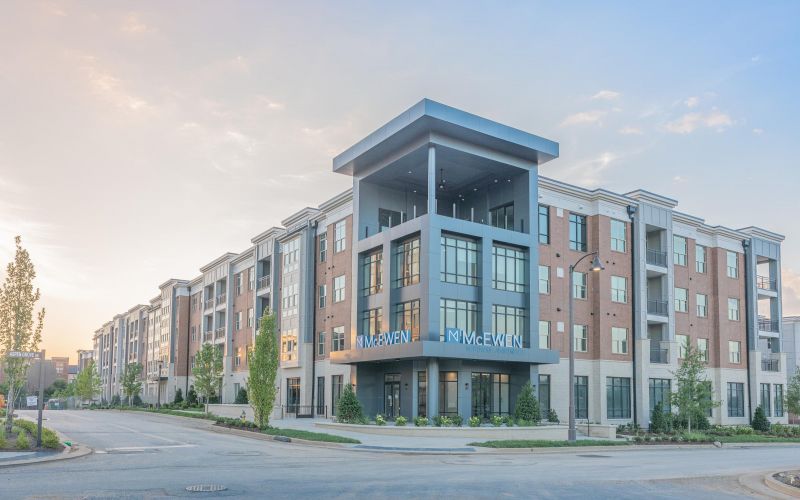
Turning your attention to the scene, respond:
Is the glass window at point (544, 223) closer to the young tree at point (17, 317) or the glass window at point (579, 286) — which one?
the glass window at point (579, 286)

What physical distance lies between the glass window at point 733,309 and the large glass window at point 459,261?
2778 cm

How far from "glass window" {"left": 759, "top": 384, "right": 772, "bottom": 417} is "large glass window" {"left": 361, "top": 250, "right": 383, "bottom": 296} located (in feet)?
117

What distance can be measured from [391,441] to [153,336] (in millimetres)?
81245

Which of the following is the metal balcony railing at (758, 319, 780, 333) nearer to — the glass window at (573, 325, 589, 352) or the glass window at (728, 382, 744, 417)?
the glass window at (728, 382, 744, 417)

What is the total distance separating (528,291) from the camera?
4822cm

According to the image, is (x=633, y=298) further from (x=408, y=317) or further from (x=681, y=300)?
(x=408, y=317)

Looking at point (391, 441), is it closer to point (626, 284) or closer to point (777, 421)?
point (626, 284)

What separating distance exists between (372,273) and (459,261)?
283 inches

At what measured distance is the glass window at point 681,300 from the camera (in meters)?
58.2

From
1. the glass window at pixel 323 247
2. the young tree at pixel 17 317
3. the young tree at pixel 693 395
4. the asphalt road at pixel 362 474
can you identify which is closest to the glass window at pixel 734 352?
the young tree at pixel 693 395

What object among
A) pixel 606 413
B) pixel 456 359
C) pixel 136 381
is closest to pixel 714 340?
pixel 606 413

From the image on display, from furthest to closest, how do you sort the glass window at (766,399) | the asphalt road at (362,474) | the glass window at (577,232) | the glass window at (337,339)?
the glass window at (766,399) → the glass window at (337,339) → the glass window at (577,232) → the asphalt road at (362,474)

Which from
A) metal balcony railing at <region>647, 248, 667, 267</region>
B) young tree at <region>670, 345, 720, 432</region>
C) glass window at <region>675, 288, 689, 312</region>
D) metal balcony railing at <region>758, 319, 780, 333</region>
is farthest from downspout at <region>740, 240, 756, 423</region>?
young tree at <region>670, 345, 720, 432</region>

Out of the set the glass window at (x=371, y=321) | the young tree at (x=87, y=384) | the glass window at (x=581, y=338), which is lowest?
the young tree at (x=87, y=384)
